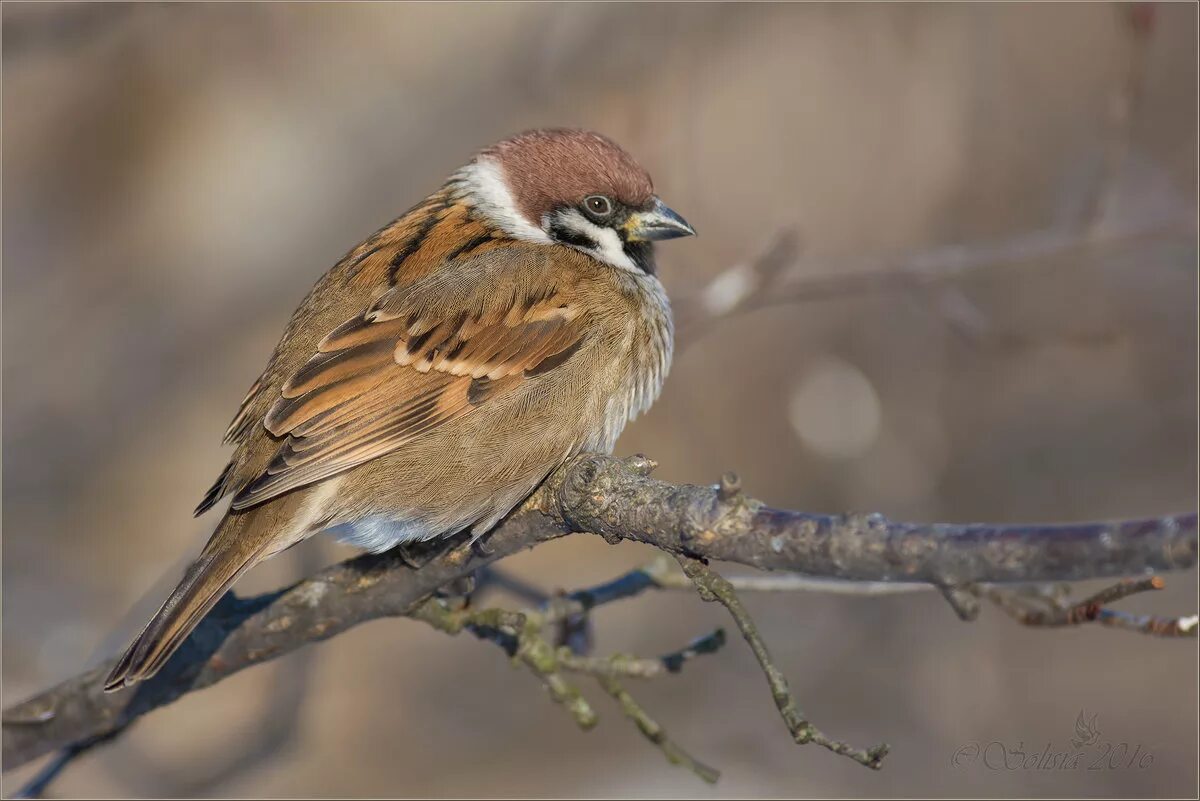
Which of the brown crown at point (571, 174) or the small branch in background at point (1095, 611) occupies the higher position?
the brown crown at point (571, 174)

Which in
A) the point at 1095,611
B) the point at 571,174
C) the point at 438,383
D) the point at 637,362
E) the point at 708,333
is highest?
the point at 708,333

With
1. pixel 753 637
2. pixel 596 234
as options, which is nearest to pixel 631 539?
pixel 753 637

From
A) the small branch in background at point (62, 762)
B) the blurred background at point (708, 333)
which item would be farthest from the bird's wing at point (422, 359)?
the blurred background at point (708, 333)

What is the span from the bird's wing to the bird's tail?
101mm

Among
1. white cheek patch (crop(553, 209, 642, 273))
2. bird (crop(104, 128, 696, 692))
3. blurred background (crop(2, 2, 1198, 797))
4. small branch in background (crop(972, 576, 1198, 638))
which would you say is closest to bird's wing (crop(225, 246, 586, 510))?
bird (crop(104, 128, 696, 692))

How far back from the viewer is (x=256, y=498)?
111 inches

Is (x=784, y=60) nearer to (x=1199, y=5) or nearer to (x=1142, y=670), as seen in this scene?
(x=1199, y=5)

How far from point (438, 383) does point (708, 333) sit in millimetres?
2101

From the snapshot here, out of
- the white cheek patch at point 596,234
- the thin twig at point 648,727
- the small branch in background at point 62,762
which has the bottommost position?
the small branch in background at point 62,762

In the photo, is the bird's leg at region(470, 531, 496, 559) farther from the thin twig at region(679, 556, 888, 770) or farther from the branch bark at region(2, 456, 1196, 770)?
the thin twig at region(679, 556, 888, 770)

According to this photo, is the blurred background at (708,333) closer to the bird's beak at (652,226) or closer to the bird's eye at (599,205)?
the bird's beak at (652,226)

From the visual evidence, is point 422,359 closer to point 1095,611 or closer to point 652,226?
point 652,226

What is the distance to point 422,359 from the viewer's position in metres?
3.15

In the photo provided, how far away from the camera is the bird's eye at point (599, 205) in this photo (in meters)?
3.67
